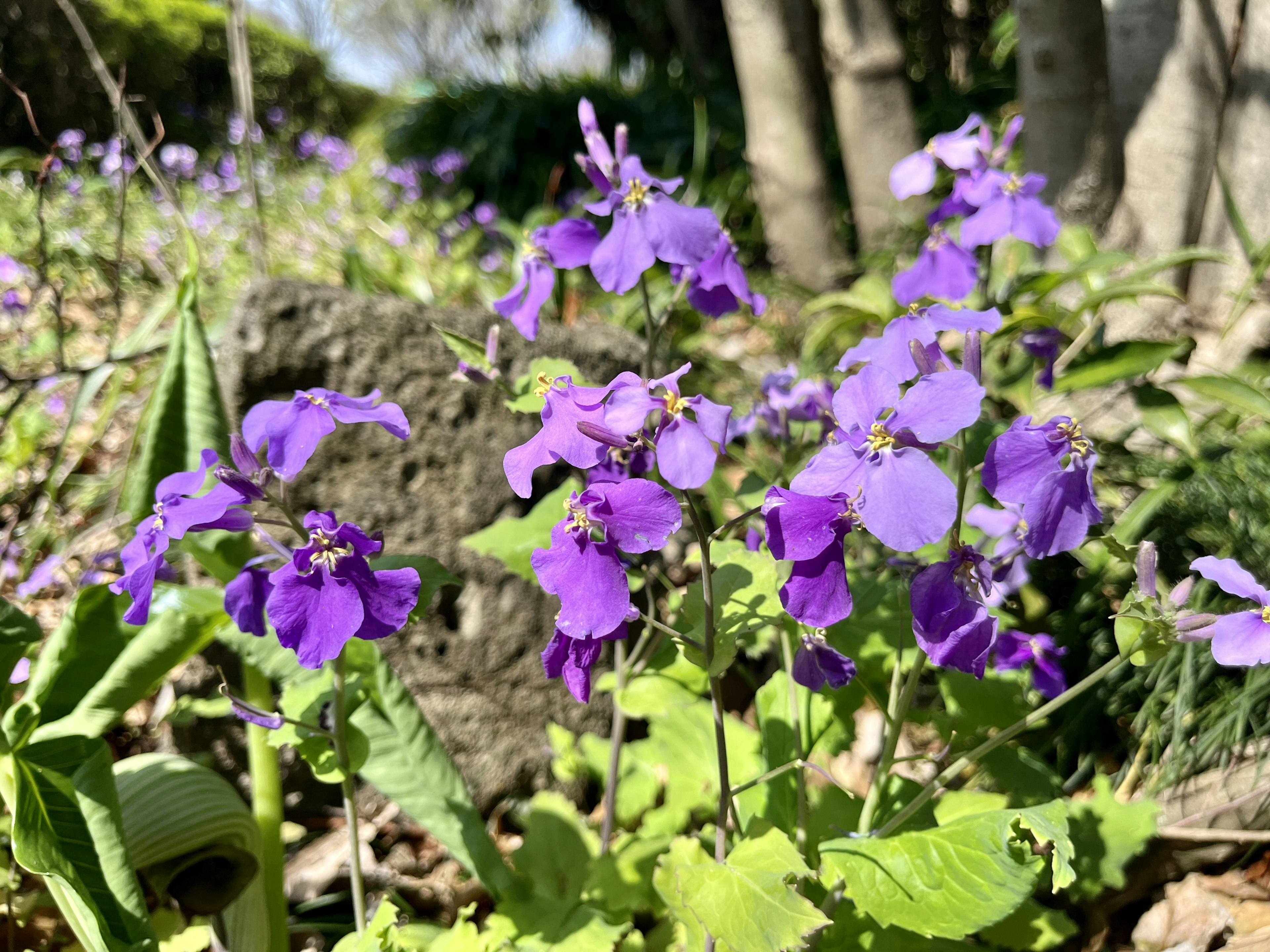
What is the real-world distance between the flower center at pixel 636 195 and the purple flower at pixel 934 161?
65cm

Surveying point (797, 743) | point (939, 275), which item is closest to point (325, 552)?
point (797, 743)

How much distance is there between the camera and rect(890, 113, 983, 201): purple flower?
1.72m

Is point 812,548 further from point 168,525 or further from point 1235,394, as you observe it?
point 1235,394

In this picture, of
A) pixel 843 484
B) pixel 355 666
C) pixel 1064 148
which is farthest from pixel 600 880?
pixel 1064 148

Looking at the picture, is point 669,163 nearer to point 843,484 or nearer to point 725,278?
point 725,278

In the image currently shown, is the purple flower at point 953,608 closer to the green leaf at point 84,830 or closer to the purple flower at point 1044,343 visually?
the purple flower at point 1044,343

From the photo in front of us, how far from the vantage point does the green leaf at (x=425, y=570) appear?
1292 mm

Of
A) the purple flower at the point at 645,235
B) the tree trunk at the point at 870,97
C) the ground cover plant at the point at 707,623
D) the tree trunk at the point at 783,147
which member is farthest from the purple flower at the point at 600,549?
the tree trunk at the point at 870,97

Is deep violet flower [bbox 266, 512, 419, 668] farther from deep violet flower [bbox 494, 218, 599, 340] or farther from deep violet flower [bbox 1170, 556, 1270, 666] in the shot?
deep violet flower [bbox 1170, 556, 1270, 666]

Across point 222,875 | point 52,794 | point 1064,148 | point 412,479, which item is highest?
point 1064,148

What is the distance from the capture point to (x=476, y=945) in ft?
4.49

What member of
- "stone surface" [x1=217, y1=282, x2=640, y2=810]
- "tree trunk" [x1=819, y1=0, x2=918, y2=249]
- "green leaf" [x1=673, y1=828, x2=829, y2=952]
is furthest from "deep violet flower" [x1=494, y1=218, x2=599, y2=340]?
"tree trunk" [x1=819, y1=0, x2=918, y2=249]

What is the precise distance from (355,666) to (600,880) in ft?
2.08

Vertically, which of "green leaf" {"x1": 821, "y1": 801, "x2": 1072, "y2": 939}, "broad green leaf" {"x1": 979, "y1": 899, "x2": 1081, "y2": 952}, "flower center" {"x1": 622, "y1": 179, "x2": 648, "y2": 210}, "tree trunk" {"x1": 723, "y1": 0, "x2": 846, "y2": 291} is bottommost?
"broad green leaf" {"x1": 979, "y1": 899, "x2": 1081, "y2": 952}
